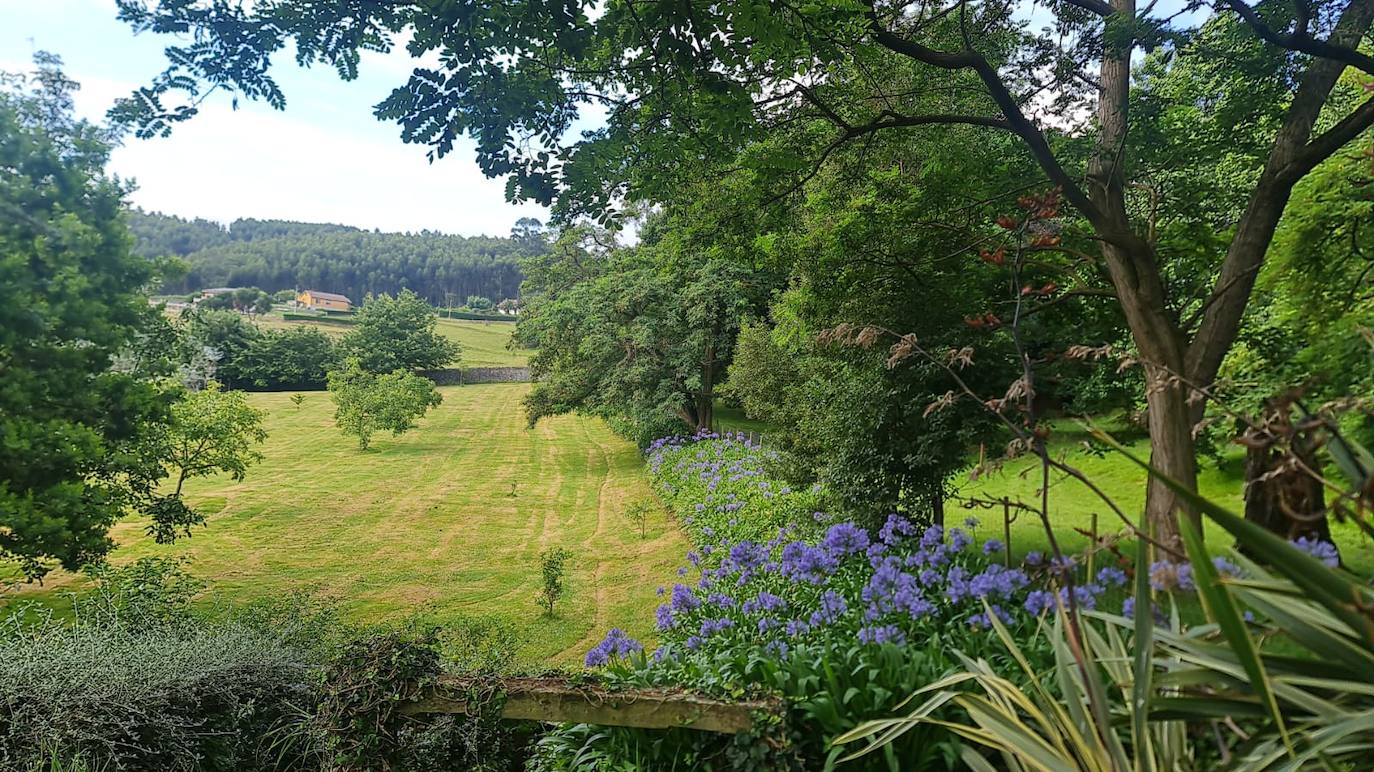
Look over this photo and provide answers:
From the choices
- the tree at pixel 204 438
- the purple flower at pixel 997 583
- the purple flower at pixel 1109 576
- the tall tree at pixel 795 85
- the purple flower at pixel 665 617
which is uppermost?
the tall tree at pixel 795 85

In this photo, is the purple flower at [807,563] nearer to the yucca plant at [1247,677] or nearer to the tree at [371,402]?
the yucca plant at [1247,677]

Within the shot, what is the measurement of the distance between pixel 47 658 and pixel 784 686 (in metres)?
3.08

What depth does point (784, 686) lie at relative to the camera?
88.4 inches

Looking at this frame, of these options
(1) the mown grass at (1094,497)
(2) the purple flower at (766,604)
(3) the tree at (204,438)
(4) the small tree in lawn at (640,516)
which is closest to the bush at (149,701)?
(2) the purple flower at (766,604)

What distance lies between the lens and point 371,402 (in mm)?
18625

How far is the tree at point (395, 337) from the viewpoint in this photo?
31156 mm

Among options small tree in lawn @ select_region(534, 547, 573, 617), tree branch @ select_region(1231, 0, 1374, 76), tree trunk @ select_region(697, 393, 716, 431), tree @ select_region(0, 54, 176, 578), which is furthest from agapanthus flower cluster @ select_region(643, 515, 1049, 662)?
tree trunk @ select_region(697, 393, 716, 431)

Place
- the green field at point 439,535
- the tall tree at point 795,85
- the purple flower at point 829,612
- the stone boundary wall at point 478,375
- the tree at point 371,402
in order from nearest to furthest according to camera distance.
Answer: the tall tree at point 795,85 < the purple flower at point 829,612 < the green field at point 439,535 < the tree at point 371,402 < the stone boundary wall at point 478,375

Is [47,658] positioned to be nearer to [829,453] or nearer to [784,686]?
[784,686]

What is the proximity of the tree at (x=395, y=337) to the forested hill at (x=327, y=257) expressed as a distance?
2.92 feet

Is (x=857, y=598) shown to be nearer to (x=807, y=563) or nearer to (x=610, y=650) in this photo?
(x=807, y=563)

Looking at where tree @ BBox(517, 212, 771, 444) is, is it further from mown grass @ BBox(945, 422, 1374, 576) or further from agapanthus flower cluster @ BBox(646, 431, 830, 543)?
mown grass @ BBox(945, 422, 1374, 576)

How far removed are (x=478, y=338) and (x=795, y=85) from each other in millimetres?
44306

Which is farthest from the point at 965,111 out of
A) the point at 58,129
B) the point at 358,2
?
the point at 58,129
